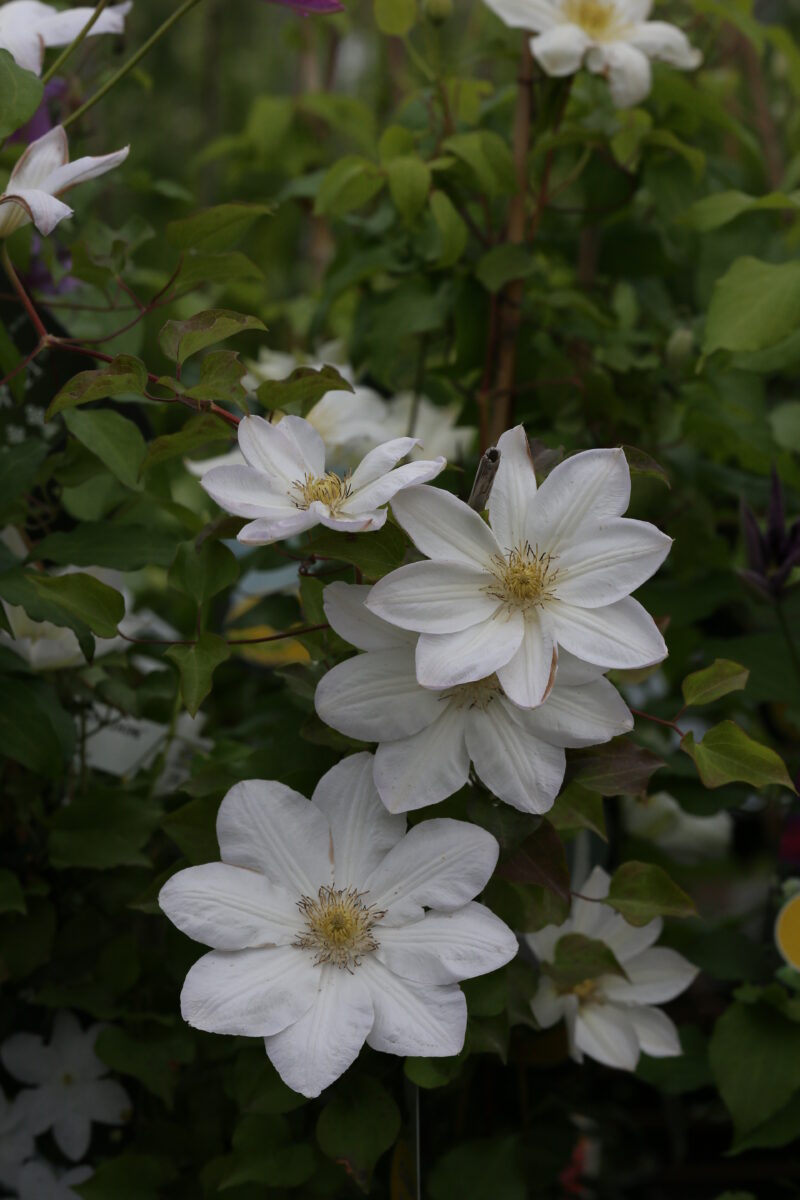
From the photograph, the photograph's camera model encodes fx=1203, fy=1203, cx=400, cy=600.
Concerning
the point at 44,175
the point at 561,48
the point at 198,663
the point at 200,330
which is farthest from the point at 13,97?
the point at 561,48

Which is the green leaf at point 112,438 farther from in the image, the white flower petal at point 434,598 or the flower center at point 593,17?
the flower center at point 593,17

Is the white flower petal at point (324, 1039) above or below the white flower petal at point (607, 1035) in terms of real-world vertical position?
above

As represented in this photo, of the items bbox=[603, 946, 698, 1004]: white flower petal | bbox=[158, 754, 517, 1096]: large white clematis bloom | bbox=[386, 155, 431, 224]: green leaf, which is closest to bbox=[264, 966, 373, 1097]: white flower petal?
bbox=[158, 754, 517, 1096]: large white clematis bloom

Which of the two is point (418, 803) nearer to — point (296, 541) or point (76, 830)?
point (76, 830)

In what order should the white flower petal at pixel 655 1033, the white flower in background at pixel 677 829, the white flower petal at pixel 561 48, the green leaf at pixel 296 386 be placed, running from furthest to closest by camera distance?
the white flower in background at pixel 677 829
the white flower petal at pixel 561 48
the white flower petal at pixel 655 1033
the green leaf at pixel 296 386

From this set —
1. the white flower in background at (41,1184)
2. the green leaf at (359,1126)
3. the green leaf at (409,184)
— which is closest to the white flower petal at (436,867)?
the green leaf at (359,1126)

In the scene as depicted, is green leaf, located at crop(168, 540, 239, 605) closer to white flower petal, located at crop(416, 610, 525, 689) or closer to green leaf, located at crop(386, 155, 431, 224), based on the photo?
white flower petal, located at crop(416, 610, 525, 689)

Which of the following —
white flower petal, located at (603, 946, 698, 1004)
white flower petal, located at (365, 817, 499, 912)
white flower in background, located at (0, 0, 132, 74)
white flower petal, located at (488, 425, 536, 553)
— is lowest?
white flower petal, located at (603, 946, 698, 1004)

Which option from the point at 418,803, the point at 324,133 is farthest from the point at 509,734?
the point at 324,133
